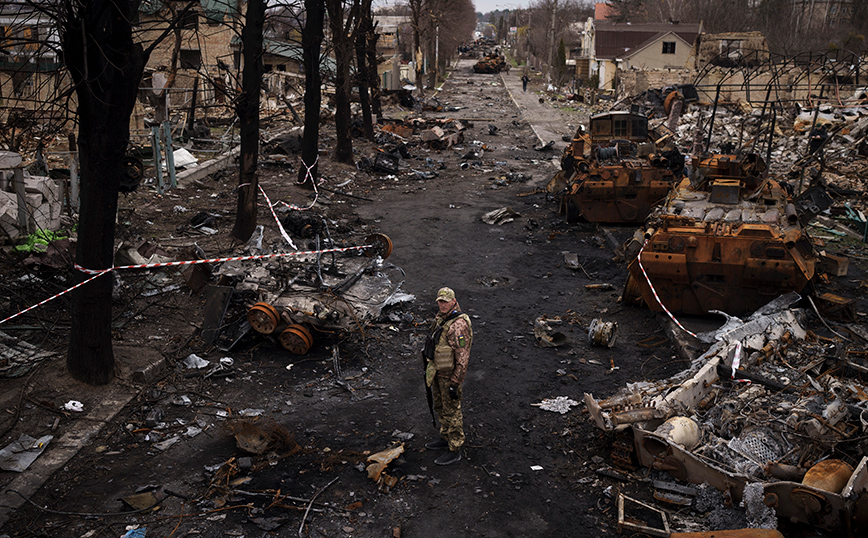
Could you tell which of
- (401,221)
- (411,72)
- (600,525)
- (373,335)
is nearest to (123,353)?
(373,335)

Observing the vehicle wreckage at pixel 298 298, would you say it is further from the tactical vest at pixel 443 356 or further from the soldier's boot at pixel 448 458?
the soldier's boot at pixel 448 458

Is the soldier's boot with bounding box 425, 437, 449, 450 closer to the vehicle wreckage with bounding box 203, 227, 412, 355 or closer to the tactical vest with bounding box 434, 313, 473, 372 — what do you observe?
the tactical vest with bounding box 434, 313, 473, 372

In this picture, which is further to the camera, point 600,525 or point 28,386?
point 28,386

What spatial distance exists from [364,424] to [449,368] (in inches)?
51.7

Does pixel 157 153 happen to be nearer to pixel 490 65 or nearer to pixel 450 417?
pixel 450 417

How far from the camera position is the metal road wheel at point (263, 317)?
8.20m

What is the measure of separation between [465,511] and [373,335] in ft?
12.9

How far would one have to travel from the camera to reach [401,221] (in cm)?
1600

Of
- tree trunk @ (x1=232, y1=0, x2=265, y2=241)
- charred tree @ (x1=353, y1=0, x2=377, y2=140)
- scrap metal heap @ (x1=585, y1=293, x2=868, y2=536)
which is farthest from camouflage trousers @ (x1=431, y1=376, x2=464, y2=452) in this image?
charred tree @ (x1=353, y1=0, x2=377, y2=140)

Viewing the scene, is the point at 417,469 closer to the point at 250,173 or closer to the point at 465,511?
the point at 465,511

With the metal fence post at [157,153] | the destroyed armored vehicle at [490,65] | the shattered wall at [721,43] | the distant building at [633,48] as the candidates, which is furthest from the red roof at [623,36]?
the metal fence post at [157,153]

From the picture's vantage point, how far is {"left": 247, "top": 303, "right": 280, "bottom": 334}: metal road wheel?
8203 millimetres

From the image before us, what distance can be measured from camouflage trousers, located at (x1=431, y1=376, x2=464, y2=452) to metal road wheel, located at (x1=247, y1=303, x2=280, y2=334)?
8.72ft

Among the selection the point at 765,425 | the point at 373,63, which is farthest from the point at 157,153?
the point at 373,63
